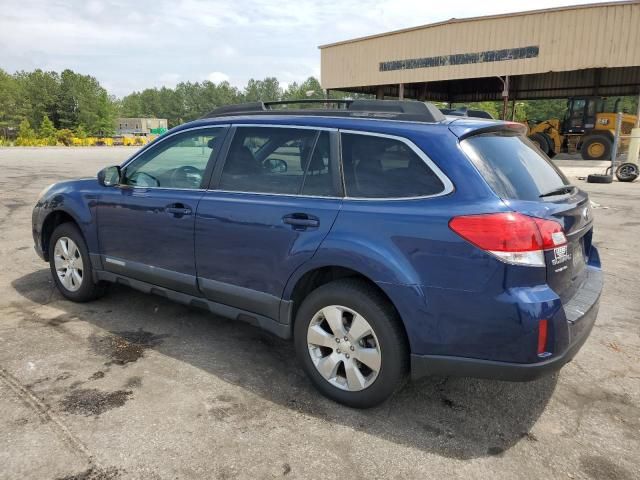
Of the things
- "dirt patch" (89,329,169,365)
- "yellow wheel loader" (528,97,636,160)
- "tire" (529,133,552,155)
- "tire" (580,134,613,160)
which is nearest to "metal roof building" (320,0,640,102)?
"yellow wheel loader" (528,97,636,160)

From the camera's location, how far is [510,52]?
24734 mm

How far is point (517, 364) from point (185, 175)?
2682 mm

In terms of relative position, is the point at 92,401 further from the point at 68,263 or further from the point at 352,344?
the point at 68,263

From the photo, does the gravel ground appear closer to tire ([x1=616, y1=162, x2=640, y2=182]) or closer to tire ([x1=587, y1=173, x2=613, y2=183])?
tire ([x1=587, y1=173, x2=613, y2=183])

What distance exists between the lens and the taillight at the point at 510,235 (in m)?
2.43

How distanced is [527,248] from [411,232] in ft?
1.85

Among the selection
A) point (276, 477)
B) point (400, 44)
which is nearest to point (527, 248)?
point (276, 477)

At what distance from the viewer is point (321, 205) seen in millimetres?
3010

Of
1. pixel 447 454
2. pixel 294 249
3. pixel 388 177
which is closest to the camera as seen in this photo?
pixel 447 454

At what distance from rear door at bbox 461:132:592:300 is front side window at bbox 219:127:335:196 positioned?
89 centimetres

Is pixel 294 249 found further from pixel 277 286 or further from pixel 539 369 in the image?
pixel 539 369

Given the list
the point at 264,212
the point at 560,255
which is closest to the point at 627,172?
the point at 560,255

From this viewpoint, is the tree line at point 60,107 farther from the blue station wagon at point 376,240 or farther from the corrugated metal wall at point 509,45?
the blue station wagon at point 376,240

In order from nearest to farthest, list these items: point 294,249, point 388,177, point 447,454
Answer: point 447,454 → point 388,177 → point 294,249
